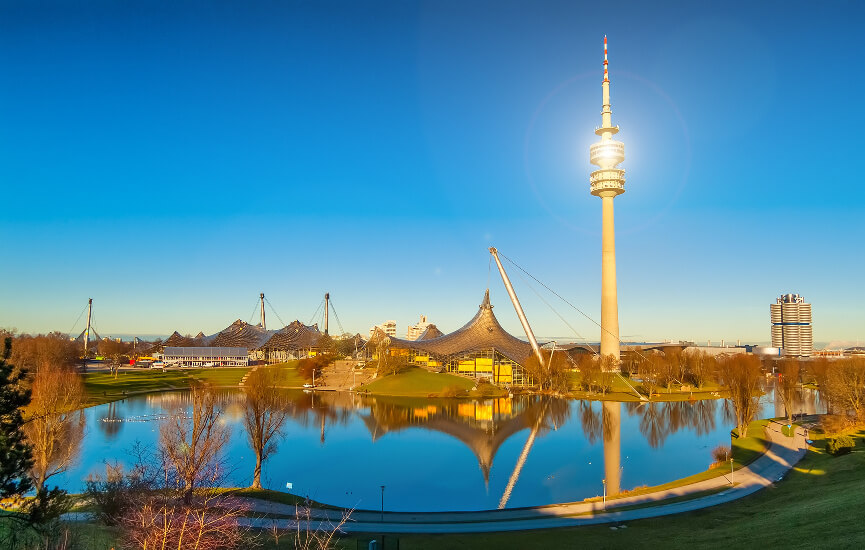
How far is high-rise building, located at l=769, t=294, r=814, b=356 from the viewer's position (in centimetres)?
15600

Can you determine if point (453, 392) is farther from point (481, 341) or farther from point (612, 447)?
point (612, 447)

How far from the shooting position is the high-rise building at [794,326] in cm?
15600

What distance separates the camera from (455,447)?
34.7 m

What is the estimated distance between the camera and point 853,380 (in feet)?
131

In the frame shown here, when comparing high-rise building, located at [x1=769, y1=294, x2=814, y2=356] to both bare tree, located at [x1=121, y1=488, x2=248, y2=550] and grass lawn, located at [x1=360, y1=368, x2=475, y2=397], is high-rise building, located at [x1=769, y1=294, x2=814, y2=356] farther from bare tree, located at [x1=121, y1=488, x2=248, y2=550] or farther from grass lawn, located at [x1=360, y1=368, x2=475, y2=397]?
bare tree, located at [x1=121, y1=488, x2=248, y2=550]

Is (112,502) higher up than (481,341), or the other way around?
(481,341)

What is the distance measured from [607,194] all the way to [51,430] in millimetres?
76137

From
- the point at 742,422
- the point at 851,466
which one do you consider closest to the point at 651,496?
the point at 851,466

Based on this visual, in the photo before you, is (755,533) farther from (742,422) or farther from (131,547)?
(742,422)

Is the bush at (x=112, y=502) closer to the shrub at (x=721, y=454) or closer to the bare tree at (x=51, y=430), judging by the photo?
the bare tree at (x=51, y=430)

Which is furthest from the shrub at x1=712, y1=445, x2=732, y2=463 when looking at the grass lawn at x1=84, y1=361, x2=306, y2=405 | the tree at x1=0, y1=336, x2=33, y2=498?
the grass lawn at x1=84, y1=361, x2=306, y2=405

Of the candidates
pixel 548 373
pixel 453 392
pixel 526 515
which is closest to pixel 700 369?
pixel 548 373

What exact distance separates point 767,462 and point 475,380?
39885 millimetres

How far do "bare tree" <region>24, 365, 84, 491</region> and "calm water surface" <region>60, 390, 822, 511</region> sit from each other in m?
0.85
